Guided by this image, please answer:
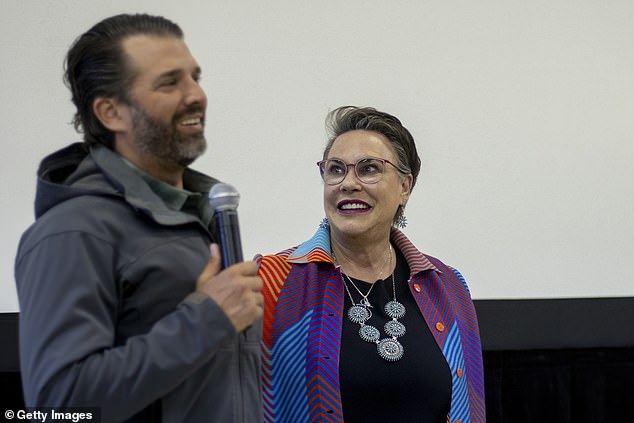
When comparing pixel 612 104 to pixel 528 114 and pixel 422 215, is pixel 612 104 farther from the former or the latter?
pixel 422 215

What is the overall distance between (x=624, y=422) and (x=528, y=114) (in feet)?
4.23

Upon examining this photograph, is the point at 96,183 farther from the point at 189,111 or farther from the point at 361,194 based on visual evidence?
the point at 361,194

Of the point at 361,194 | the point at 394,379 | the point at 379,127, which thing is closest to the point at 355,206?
the point at 361,194

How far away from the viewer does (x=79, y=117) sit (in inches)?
53.4

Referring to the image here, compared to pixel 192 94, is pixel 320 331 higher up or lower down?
lower down

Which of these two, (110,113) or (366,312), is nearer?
(110,113)

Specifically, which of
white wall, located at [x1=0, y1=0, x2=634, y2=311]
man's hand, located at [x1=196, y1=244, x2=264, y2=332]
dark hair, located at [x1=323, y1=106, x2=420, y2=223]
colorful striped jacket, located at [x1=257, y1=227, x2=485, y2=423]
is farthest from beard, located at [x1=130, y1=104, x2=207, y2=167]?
white wall, located at [x1=0, y1=0, x2=634, y2=311]

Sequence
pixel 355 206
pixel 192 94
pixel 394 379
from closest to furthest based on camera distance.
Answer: pixel 192 94, pixel 394 379, pixel 355 206

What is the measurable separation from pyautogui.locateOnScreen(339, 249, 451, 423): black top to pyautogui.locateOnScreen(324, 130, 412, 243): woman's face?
0.23 meters

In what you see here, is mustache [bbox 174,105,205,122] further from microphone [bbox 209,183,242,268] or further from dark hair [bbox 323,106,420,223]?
dark hair [bbox 323,106,420,223]

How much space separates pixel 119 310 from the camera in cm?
119

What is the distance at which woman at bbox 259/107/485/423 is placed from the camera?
6.56 feet

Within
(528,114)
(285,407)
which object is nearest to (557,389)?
(528,114)

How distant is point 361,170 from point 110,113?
1101 mm
